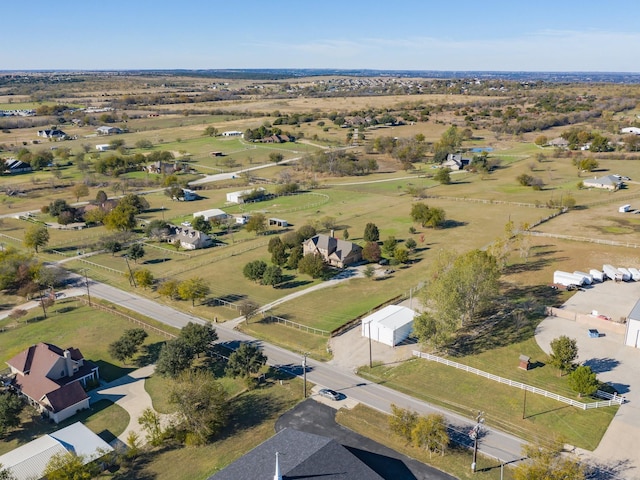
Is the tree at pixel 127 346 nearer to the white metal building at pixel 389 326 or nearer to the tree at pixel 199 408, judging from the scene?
the tree at pixel 199 408

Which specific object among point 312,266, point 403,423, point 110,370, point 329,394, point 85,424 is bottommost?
point 85,424

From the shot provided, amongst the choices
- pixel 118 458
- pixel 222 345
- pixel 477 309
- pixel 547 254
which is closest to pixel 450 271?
pixel 477 309

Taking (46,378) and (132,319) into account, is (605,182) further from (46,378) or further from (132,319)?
(46,378)

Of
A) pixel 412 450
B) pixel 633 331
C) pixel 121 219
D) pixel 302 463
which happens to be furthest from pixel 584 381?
pixel 121 219

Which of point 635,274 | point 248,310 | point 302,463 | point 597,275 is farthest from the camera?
point 635,274

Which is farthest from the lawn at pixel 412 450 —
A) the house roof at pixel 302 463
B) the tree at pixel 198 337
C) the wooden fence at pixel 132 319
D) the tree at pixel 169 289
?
the tree at pixel 169 289

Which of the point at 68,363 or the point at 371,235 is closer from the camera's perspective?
the point at 68,363
